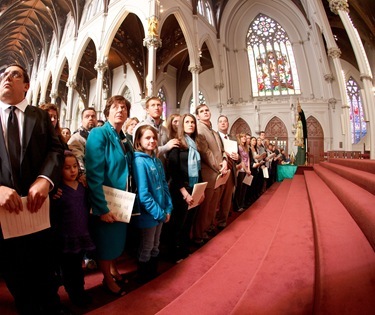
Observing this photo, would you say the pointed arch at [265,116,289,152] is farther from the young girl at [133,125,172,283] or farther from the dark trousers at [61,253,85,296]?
the dark trousers at [61,253,85,296]

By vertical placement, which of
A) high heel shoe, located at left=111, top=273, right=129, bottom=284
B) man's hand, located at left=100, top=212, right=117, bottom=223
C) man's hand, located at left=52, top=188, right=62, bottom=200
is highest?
man's hand, located at left=52, top=188, right=62, bottom=200

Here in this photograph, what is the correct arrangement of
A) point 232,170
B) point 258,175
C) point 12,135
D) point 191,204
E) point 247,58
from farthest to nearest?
1. point 247,58
2. point 258,175
3. point 232,170
4. point 191,204
5. point 12,135

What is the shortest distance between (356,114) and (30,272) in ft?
62.7

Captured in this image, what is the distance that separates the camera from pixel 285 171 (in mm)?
7043

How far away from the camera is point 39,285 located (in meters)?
1.12

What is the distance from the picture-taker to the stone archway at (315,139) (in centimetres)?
1285

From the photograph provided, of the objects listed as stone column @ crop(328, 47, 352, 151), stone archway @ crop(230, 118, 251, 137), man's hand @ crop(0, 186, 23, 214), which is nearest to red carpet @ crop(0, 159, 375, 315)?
man's hand @ crop(0, 186, 23, 214)

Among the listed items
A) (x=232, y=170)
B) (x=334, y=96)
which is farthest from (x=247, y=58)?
(x=232, y=170)

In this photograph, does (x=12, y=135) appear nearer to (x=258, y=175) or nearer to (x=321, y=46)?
(x=258, y=175)

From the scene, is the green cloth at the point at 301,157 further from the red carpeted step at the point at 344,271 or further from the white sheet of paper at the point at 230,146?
the red carpeted step at the point at 344,271

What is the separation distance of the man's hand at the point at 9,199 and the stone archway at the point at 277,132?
547 inches

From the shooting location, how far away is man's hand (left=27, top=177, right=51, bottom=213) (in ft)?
3.22

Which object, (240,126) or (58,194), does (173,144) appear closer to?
(58,194)

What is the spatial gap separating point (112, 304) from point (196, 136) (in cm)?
157
